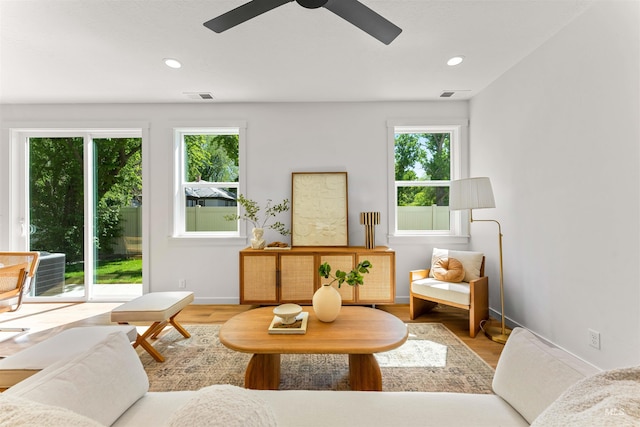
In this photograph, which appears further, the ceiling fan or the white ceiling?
the white ceiling

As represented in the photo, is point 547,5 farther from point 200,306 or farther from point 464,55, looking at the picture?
point 200,306

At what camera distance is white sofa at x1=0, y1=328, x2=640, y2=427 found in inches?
24.0

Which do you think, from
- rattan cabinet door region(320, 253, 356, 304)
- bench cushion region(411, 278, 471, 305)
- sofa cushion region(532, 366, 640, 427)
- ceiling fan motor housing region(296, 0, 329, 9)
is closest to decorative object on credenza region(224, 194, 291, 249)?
rattan cabinet door region(320, 253, 356, 304)

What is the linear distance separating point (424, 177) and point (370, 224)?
108cm

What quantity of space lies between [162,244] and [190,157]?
3.87 feet

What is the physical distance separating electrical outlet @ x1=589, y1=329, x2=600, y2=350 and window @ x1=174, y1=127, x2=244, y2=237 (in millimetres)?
3519

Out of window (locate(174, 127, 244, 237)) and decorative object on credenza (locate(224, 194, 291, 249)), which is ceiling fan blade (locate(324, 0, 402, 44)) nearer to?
decorative object on credenza (locate(224, 194, 291, 249))

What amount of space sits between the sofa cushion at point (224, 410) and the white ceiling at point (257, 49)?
2.19 meters

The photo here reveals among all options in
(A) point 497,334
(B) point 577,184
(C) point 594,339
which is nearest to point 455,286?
(A) point 497,334

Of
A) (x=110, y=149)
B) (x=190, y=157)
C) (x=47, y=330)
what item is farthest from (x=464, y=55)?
(x=47, y=330)

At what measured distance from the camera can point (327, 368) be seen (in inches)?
83.5

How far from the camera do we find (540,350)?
1.03 meters

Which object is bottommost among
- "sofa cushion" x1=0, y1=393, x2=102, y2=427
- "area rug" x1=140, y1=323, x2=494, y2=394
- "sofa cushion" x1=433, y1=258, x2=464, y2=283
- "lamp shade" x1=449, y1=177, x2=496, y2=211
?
"area rug" x1=140, y1=323, x2=494, y2=394

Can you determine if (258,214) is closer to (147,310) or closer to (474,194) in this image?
(147,310)
